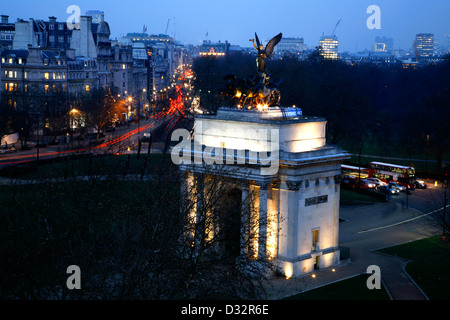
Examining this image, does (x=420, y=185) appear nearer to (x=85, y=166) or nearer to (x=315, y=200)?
(x=85, y=166)

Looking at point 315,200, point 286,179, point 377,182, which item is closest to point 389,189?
point 377,182

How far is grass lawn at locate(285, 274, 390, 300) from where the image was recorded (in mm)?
44319

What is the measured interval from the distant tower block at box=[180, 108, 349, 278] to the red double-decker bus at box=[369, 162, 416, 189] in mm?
33510

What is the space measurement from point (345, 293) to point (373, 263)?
7.80 metres

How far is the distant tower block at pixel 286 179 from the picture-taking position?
48188mm

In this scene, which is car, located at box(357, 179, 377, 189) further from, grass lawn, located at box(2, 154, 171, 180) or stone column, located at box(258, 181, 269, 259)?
stone column, located at box(258, 181, 269, 259)

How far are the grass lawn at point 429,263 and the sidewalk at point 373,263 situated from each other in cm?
58

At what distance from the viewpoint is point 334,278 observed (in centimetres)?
4847

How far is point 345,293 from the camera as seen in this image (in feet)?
148

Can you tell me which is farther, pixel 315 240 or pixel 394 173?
pixel 394 173

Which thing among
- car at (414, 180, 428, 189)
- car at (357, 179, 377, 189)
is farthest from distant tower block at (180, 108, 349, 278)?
car at (414, 180, 428, 189)

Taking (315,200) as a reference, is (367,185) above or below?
below

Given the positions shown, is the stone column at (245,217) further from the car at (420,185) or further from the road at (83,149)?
the car at (420,185)

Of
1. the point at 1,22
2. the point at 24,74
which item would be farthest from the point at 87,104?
the point at 1,22
